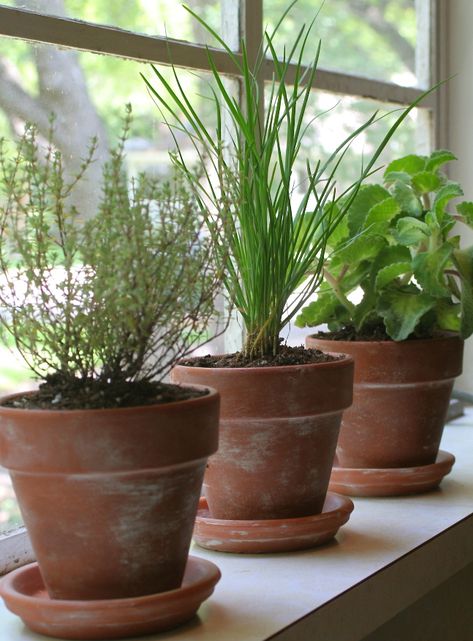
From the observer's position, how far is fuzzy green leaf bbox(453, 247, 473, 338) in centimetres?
129

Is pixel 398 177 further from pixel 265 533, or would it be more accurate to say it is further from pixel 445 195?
pixel 265 533

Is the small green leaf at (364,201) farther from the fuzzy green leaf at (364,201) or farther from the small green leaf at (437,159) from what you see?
the small green leaf at (437,159)

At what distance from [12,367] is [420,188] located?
2.31 ft

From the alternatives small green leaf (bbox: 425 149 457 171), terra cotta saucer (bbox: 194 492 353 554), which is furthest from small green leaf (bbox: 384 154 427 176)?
terra cotta saucer (bbox: 194 492 353 554)

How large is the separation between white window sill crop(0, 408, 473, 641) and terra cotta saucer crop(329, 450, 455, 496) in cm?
2

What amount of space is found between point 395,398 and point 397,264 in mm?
193

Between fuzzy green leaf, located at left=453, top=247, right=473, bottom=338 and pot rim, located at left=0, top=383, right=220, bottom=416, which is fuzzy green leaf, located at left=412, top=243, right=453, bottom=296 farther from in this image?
pot rim, located at left=0, top=383, right=220, bottom=416

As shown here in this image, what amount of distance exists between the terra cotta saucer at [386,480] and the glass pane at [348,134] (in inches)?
13.9

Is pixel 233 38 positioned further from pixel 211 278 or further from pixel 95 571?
pixel 95 571

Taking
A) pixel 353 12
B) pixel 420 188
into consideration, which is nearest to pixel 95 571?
pixel 420 188

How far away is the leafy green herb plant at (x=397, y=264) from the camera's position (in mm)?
1295

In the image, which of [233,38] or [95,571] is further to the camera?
[233,38]

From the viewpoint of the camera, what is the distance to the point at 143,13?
1285 millimetres

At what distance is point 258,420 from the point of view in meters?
1.02
